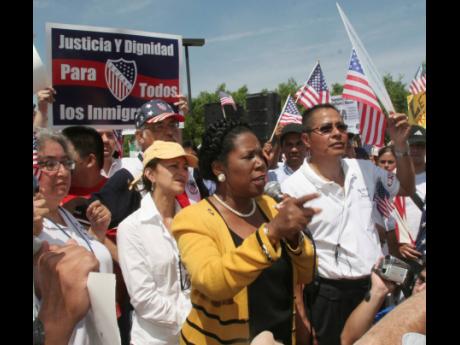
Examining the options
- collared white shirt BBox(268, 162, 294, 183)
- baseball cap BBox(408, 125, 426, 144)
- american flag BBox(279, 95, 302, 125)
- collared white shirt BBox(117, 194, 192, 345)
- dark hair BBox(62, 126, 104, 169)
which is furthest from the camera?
american flag BBox(279, 95, 302, 125)

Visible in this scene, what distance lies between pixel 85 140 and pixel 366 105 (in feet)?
6.69

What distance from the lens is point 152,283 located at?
3.01 meters

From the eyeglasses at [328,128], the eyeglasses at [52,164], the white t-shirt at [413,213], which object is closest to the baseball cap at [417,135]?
the white t-shirt at [413,213]

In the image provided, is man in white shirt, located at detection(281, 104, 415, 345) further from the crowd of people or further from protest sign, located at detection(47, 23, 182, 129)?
protest sign, located at detection(47, 23, 182, 129)

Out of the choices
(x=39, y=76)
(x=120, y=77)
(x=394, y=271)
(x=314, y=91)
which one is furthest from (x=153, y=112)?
(x=314, y=91)

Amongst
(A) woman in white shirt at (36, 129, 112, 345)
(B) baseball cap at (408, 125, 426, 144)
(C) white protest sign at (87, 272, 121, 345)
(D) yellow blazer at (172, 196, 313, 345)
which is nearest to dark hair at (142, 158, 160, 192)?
(A) woman in white shirt at (36, 129, 112, 345)

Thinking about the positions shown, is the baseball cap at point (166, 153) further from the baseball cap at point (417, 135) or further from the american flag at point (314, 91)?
the american flag at point (314, 91)

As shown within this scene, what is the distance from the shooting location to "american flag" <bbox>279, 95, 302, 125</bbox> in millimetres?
7376

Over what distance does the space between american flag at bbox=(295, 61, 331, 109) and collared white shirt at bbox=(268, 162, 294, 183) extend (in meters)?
1.46

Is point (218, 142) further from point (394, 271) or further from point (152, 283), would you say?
point (394, 271)

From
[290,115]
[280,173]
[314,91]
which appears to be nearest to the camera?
[280,173]

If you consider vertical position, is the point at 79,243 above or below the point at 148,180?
below
